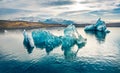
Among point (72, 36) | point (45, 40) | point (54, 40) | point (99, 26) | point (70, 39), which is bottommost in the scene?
point (99, 26)

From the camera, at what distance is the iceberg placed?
5676cm

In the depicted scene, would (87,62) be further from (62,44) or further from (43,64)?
(62,44)

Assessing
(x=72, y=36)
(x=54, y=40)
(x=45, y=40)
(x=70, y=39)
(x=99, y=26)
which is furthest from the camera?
(x=99, y=26)

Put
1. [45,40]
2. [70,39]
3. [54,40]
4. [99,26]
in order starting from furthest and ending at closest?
[99,26], [54,40], [45,40], [70,39]

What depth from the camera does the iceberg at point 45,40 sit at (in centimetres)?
5676

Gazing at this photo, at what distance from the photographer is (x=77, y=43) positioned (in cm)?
6109

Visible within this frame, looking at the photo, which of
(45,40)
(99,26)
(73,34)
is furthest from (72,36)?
(99,26)

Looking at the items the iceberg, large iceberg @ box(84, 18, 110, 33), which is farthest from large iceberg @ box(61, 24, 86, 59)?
large iceberg @ box(84, 18, 110, 33)

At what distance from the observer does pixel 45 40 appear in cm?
5803

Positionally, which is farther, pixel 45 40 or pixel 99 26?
pixel 99 26

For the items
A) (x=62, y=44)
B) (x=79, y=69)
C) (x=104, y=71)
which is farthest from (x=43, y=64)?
(x=62, y=44)

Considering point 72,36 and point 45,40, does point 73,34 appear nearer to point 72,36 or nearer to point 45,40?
point 72,36

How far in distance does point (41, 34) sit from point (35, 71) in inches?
1051

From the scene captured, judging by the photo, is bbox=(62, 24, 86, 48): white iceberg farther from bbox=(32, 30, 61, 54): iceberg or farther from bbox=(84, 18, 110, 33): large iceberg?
bbox=(84, 18, 110, 33): large iceberg
